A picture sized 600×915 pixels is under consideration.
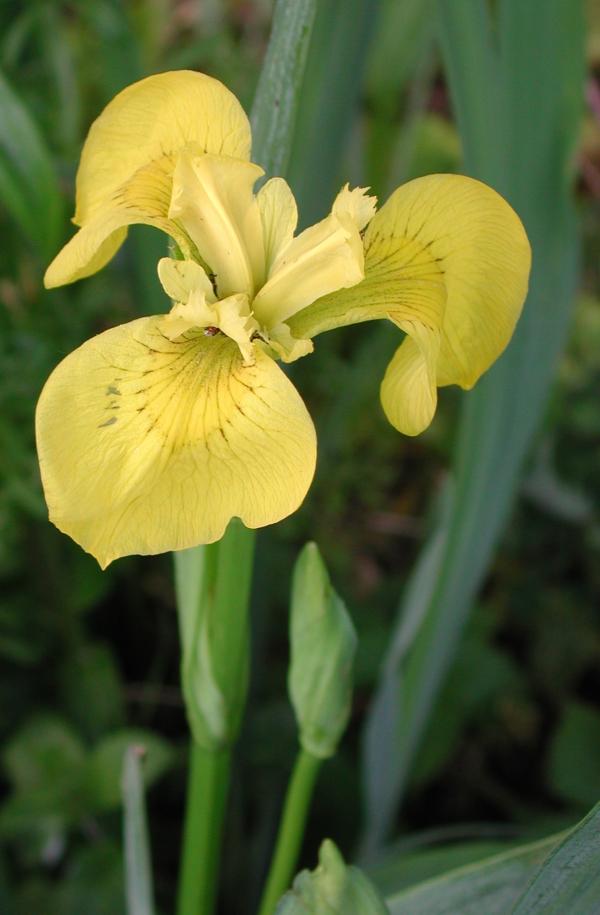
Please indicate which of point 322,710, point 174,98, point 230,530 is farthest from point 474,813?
point 174,98

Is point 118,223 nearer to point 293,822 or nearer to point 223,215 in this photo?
point 223,215

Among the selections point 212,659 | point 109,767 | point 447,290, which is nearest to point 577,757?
point 109,767

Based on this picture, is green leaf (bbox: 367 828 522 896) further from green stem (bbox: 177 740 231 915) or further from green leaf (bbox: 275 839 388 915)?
green leaf (bbox: 275 839 388 915)

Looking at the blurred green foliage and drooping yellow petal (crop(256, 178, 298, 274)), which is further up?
drooping yellow petal (crop(256, 178, 298, 274))

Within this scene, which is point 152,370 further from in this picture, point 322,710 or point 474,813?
point 474,813

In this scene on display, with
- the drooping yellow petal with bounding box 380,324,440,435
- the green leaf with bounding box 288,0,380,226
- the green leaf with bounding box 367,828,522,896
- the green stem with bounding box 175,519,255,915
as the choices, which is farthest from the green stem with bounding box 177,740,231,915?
the green leaf with bounding box 288,0,380,226

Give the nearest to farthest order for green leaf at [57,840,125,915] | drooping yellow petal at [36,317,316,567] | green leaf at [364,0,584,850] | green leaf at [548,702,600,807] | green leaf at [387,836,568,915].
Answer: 1. drooping yellow petal at [36,317,316,567]
2. green leaf at [387,836,568,915]
3. green leaf at [364,0,584,850]
4. green leaf at [57,840,125,915]
5. green leaf at [548,702,600,807]
